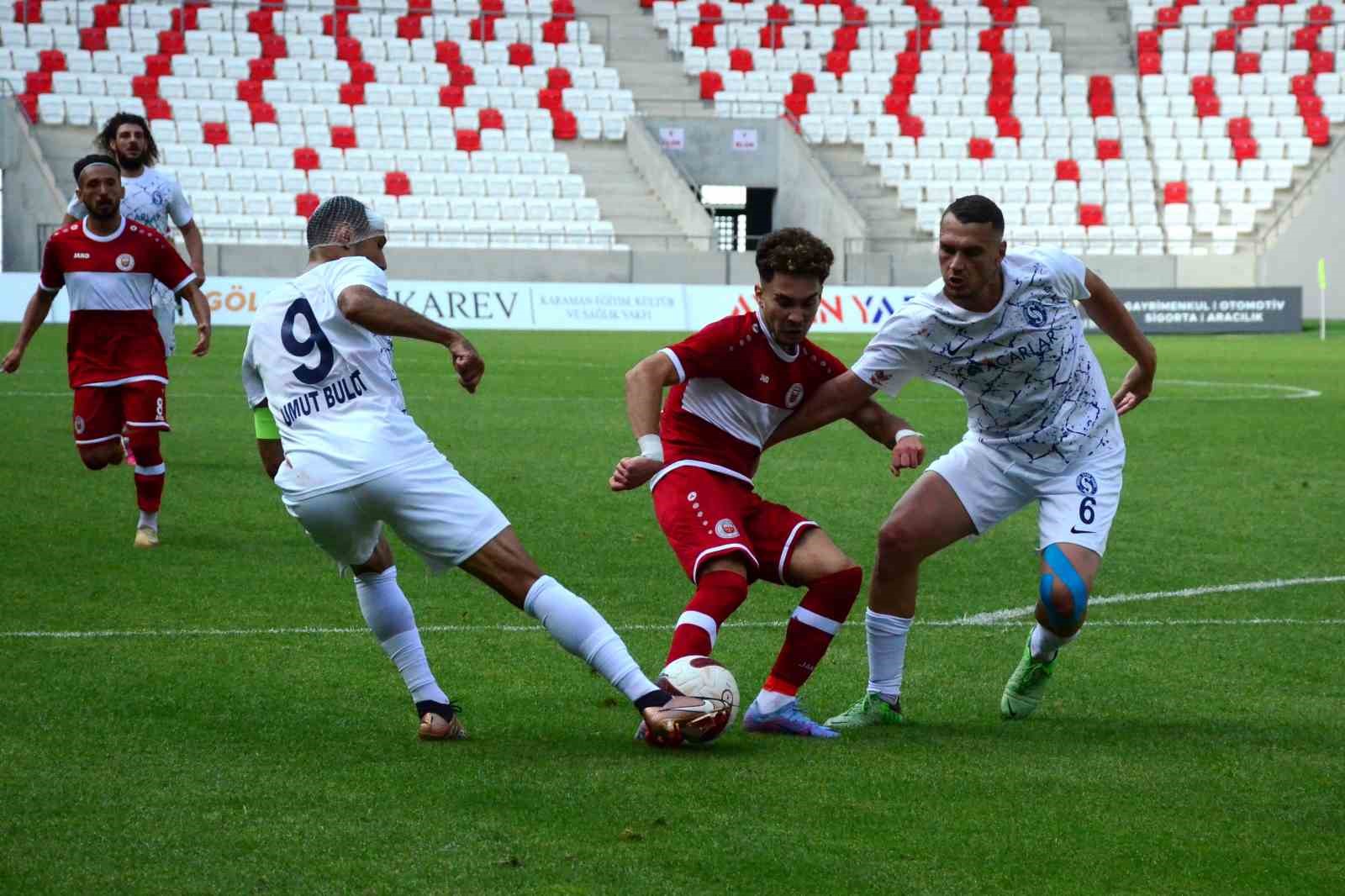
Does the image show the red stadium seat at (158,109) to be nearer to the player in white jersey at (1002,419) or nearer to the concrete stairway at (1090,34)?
the concrete stairway at (1090,34)

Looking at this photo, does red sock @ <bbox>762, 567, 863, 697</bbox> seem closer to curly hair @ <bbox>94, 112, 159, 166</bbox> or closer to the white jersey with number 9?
the white jersey with number 9

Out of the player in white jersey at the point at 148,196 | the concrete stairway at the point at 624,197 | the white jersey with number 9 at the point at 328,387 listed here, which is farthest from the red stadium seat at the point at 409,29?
the white jersey with number 9 at the point at 328,387

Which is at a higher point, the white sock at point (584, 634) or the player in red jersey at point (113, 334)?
the player in red jersey at point (113, 334)

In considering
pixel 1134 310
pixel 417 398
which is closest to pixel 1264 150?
pixel 1134 310

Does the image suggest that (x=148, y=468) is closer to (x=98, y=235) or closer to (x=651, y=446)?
(x=98, y=235)

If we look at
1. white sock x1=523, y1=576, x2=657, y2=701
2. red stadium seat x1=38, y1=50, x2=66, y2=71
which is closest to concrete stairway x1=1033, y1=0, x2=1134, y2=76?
red stadium seat x1=38, y1=50, x2=66, y2=71

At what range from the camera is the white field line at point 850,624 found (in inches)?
287

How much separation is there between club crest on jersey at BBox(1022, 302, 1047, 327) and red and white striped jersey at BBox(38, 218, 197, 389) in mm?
5488

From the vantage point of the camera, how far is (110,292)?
9.96 metres

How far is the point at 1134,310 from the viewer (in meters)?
33.2

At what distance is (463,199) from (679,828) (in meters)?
33.3

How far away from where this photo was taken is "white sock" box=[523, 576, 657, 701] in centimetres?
539

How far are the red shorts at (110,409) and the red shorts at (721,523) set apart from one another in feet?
15.5

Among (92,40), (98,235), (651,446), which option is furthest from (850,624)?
(92,40)
